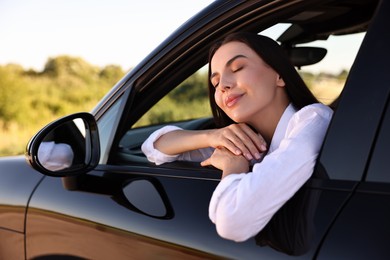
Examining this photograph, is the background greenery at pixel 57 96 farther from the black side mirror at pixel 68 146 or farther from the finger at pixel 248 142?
the finger at pixel 248 142

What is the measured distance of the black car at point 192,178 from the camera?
4.86ft

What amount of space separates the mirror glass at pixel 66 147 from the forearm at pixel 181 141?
0.86ft

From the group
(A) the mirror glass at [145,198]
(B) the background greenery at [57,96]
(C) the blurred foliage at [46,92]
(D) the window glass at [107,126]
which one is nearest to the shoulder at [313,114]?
(A) the mirror glass at [145,198]

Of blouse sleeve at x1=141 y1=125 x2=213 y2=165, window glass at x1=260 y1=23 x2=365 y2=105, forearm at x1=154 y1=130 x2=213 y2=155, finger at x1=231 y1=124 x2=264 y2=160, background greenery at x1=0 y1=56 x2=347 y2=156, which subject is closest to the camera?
finger at x1=231 y1=124 x2=264 y2=160

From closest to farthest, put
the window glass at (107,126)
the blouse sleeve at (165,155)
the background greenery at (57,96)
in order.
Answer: the blouse sleeve at (165,155), the window glass at (107,126), the background greenery at (57,96)

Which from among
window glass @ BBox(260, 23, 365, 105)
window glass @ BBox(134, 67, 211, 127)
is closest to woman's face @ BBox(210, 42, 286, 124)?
window glass @ BBox(260, 23, 365, 105)

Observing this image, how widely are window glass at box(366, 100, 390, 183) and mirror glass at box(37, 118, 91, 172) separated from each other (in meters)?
1.10

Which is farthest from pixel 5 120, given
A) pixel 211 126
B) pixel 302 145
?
pixel 302 145

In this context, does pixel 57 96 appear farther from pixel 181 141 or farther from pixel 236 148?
pixel 236 148

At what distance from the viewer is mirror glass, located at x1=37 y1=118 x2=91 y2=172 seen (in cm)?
229

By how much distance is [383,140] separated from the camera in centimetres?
149

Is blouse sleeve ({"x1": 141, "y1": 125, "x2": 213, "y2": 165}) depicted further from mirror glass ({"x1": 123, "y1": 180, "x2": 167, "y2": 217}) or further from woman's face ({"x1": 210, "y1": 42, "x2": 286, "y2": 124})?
woman's face ({"x1": 210, "y1": 42, "x2": 286, "y2": 124})

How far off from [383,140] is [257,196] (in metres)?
0.31

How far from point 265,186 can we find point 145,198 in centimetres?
58
